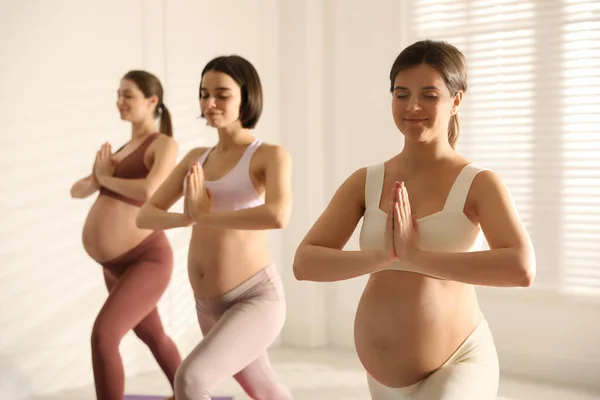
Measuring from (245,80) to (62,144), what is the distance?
1.63 metres

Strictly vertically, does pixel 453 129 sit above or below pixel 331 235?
above

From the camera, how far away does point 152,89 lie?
326 cm

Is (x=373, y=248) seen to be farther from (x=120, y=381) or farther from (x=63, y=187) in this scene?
(x=63, y=187)

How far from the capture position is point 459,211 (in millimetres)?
1608

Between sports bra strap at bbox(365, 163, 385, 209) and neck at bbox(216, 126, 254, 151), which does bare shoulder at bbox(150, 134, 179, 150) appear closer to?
neck at bbox(216, 126, 254, 151)

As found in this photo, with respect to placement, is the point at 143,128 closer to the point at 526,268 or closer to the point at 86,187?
the point at 86,187

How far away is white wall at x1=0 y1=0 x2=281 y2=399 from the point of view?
362 cm

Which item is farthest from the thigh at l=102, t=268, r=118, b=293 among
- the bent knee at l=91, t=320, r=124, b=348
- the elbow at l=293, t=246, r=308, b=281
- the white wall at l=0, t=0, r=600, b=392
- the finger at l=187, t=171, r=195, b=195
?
the elbow at l=293, t=246, r=308, b=281

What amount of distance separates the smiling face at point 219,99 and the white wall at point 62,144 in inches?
58.7

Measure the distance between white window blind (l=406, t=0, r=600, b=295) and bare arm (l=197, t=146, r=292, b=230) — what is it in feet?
6.56

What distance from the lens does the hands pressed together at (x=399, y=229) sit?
157cm

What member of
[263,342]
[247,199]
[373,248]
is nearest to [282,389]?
[263,342]

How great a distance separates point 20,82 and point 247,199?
172 centimetres

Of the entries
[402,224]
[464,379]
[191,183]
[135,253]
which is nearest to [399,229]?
[402,224]
